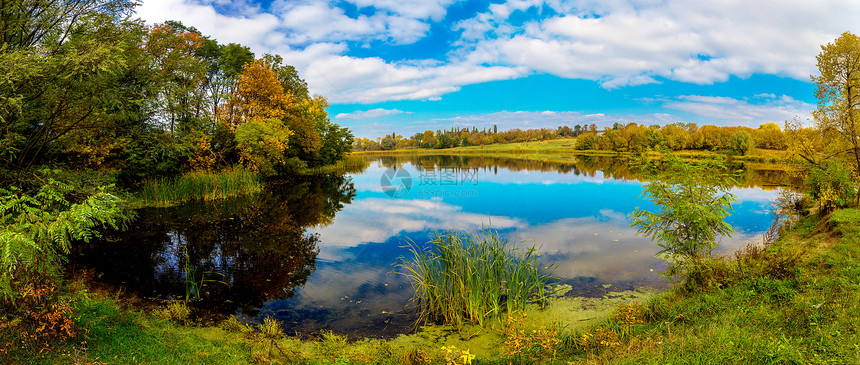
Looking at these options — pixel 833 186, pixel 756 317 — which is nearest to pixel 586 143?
pixel 833 186

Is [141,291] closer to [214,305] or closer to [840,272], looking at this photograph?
[214,305]

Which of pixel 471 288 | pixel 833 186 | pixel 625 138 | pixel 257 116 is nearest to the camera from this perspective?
pixel 471 288

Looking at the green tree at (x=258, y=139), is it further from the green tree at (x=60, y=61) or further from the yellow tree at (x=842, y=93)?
the yellow tree at (x=842, y=93)

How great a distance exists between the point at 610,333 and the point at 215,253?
463 inches

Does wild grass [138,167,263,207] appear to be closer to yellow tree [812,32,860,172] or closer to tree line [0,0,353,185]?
tree line [0,0,353,185]

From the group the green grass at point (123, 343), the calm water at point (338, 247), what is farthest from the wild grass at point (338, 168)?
the green grass at point (123, 343)

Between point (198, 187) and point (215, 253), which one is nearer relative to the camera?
point (215, 253)

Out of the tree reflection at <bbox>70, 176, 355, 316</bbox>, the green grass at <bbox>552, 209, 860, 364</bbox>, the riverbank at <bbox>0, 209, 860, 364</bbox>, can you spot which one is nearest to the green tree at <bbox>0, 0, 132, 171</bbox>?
the tree reflection at <bbox>70, 176, 355, 316</bbox>

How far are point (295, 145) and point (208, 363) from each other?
36.9 meters

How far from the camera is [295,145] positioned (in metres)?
39.7

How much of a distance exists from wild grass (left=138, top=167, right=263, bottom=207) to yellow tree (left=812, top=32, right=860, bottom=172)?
30.4m

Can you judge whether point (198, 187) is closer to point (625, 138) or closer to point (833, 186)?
point (833, 186)

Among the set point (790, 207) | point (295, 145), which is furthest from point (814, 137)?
point (295, 145)

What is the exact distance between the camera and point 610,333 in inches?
208
